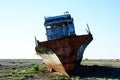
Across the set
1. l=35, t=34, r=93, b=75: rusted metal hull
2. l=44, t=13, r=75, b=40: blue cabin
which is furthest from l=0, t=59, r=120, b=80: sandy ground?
l=44, t=13, r=75, b=40: blue cabin

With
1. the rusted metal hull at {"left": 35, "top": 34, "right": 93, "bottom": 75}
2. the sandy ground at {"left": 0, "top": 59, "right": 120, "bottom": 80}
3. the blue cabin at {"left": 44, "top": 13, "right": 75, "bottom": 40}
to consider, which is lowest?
the sandy ground at {"left": 0, "top": 59, "right": 120, "bottom": 80}

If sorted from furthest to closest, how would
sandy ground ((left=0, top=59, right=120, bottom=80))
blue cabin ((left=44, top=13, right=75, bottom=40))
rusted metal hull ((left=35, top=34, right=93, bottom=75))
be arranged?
1. blue cabin ((left=44, top=13, right=75, bottom=40))
2. rusted metal hull ((left=35, top=34, right=93, bottom=75))
3. sandy ground ((left=0, top=59, right=120, bottom=80))

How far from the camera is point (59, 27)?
132 feet

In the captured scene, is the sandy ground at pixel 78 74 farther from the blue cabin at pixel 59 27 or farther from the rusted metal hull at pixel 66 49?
the blue cabin at pixel 59 27

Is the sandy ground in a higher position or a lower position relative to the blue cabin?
lower

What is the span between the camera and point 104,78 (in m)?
34.2

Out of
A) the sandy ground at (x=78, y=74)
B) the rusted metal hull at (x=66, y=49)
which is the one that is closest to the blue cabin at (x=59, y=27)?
the rusted metal hull at (x=66, y=49)

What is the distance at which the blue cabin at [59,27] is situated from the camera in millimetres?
40062

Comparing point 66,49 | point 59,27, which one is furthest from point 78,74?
point 59,27

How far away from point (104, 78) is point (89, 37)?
19.1ft

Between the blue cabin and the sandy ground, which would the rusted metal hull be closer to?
the sandy ground

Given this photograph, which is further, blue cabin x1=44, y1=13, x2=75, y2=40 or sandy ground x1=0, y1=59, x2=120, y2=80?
blue cabin x1=44, y1=13, x2=75, y2=40

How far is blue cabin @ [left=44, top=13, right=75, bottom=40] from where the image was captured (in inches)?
1577

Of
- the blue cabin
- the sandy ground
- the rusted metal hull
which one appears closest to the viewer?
the sandy ground
